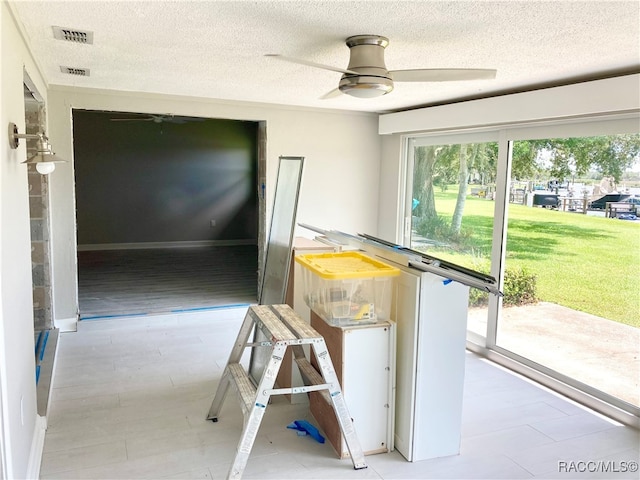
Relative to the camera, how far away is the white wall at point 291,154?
4715 millimetres

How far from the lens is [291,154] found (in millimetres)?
5582

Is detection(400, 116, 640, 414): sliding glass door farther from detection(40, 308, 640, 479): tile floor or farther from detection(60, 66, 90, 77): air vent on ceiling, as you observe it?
detection(60, 66, 90, 77): air vent on ceiling

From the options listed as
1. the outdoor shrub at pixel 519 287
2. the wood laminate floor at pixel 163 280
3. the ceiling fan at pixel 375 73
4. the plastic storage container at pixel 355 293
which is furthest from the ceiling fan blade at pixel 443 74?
the wood laminate floor at pixel 163 280

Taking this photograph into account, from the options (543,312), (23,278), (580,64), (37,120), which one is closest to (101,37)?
(23,278)

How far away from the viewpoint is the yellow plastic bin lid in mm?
2586

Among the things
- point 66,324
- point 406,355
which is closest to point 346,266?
point 406,355

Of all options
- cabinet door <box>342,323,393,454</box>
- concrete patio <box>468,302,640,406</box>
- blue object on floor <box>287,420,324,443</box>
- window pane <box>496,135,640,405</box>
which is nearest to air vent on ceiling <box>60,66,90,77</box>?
cabinet door <box>342,323,393,454</box>

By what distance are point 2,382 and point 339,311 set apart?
154 centimetres

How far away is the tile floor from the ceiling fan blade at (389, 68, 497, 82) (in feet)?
6.68

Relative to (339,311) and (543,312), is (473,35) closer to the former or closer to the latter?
(339,311)

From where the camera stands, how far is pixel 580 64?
3.13 m

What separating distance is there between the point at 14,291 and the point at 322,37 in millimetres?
1923

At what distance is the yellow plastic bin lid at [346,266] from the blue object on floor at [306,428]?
955 mm

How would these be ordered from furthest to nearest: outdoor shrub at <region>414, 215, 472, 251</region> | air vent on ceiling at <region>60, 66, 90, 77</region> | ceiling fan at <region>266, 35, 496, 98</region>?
outdoor shrub at <region>414, 215, 472, 251</region>
air vent on ceiling at <region>60, 66, 90, 77</region>
ceiling fan at <region>266, 35, 496, 98</region>
